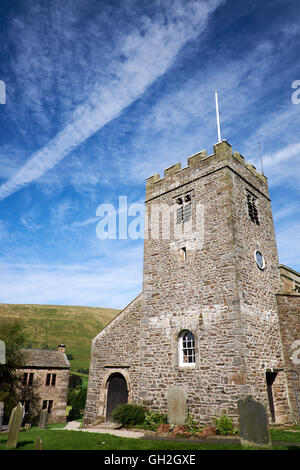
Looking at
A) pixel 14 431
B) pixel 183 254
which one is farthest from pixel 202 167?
pixel 14 431

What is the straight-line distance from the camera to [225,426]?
11273 mm

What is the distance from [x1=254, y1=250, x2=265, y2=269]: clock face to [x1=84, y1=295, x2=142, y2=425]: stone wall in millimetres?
7017

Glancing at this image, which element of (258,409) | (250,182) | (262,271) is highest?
(250,182)

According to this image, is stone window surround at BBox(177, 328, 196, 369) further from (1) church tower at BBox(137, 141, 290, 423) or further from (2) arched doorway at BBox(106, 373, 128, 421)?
(2) arched doorway at BBox(106, 373, 128, 421)

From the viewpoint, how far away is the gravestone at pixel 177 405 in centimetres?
1276

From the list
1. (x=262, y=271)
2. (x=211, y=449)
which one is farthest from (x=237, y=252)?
(x=211, y=449)

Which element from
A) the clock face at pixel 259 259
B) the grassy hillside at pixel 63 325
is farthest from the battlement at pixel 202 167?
the grassy hillside at pixel 63 325

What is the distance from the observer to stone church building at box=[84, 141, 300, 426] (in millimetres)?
12977

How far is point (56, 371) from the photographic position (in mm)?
32531

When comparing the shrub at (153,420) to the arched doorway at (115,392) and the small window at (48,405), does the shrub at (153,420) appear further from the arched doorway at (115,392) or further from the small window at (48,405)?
the small window at (48,405)

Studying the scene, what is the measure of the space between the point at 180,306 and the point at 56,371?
77.9 ft

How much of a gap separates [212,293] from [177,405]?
16.7 ft

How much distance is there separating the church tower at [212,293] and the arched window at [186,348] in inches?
1.8
